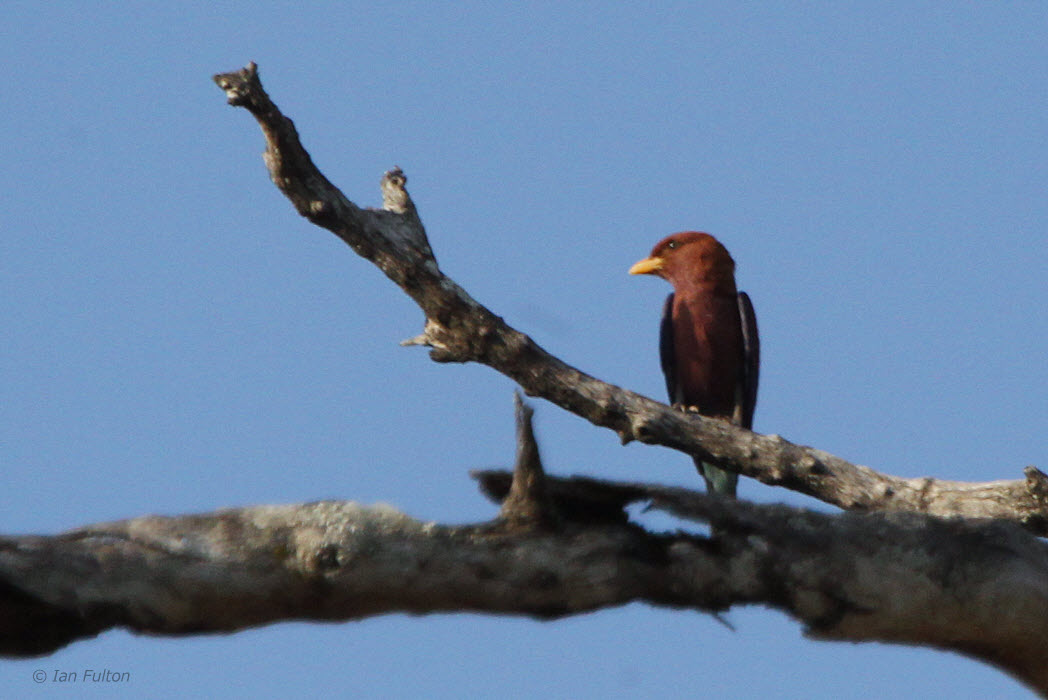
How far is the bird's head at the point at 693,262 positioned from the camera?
341 inches

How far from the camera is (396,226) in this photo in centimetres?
485

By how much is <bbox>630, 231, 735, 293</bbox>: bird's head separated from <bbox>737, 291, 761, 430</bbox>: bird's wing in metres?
0.26

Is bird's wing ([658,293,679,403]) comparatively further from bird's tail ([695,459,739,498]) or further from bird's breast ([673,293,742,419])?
bird's tail ([695,459,739,498])

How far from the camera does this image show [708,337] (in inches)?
330

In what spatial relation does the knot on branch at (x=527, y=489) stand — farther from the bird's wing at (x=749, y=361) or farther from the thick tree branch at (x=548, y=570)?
the bird's wing at (x=749, y=361)

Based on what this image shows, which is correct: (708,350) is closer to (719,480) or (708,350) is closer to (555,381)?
(719,480)

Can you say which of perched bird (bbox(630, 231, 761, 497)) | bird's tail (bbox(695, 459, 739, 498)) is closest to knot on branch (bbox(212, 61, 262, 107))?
bird's tail (bbox(695, 459, 739, 498))

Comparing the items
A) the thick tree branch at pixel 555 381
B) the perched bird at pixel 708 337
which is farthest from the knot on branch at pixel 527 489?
the perched bird at pixel 708 337

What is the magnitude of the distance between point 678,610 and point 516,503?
0.51m

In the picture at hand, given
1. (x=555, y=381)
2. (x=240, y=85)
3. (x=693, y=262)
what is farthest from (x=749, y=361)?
(x=240, y=85)

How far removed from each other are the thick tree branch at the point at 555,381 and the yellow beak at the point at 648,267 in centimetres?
395

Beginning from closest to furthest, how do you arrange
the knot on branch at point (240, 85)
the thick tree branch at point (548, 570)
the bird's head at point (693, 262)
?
1. the thick tree branch at point (548, 570)
2. the knot on branch at point (240, 85)
3. the bird's head at point (693, 262)

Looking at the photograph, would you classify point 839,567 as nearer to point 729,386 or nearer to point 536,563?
point 536,563

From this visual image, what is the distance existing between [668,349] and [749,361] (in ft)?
1.88
